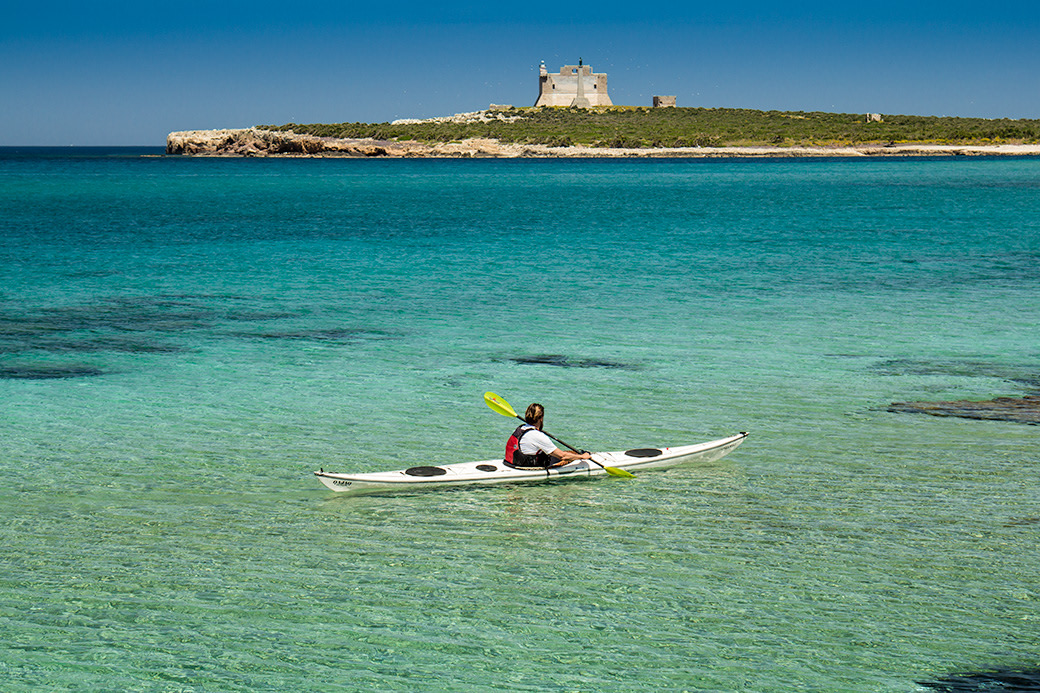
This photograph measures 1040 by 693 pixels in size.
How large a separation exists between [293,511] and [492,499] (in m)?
2.37

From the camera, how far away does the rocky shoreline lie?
531 ft

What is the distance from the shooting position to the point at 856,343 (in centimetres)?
2183

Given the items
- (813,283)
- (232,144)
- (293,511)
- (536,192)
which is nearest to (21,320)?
(293,511)

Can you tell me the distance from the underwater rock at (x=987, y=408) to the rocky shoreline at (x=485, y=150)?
153 m

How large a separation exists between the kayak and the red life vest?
0.10m

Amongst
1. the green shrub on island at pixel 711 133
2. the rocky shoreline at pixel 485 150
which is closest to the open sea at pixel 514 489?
the rocky shoreline at pixel 485 150

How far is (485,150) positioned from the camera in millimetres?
181625

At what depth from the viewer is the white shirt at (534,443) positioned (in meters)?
12.5

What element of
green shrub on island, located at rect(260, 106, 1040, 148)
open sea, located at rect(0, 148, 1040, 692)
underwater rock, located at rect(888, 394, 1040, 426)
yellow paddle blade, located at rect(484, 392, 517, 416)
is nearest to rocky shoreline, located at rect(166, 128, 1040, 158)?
green shrub on island, located at rect(260, 106, 1040, 148)

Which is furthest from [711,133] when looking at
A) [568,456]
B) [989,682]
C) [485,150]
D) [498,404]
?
[989,682]

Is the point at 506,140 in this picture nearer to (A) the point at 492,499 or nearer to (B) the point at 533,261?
(B) the point at 533,261

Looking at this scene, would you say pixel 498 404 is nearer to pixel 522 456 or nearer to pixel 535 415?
pixel 535 415

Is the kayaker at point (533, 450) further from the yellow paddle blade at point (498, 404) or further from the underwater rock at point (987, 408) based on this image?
the underwater rock at point (987, 408)

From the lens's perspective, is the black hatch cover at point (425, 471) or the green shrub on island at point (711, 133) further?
the green shrub on island at point (711, 133)
